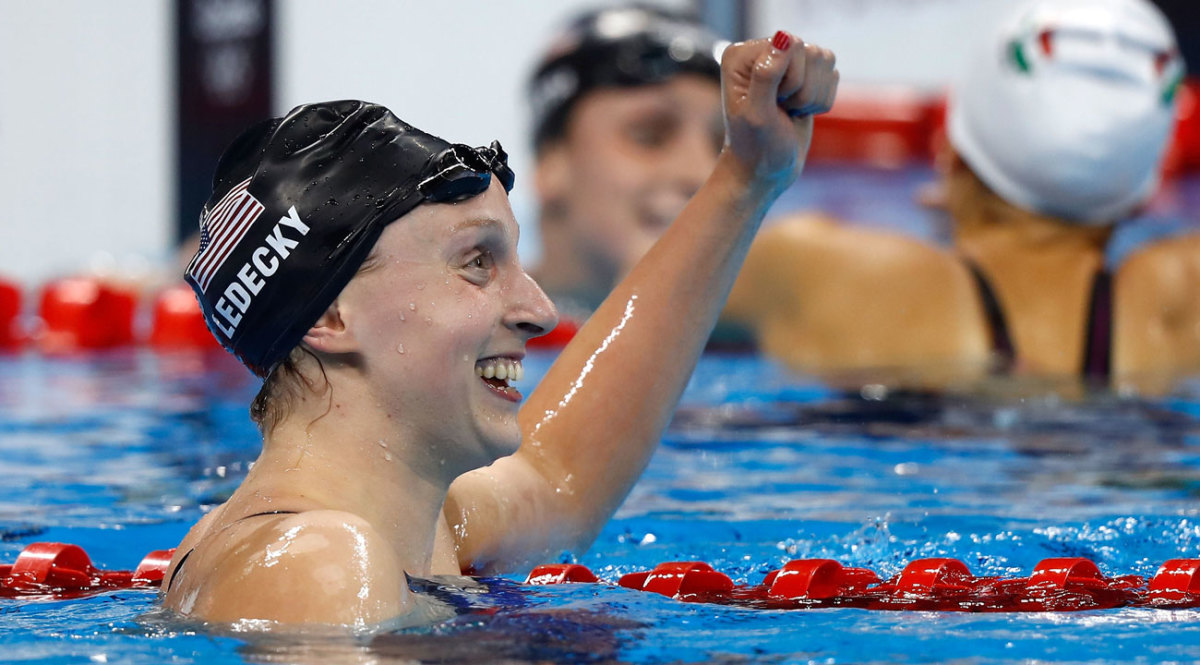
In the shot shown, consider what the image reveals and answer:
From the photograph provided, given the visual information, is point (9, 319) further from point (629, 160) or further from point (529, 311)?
point (529, 311)

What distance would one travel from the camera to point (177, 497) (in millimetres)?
3459

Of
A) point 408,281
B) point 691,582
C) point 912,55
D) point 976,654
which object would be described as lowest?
point 912,55

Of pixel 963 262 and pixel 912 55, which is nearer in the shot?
pixel 963 262

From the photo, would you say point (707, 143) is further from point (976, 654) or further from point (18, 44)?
point (18, 44)

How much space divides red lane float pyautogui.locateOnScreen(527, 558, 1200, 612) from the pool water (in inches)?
2.5

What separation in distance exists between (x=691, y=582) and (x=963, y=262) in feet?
8.79

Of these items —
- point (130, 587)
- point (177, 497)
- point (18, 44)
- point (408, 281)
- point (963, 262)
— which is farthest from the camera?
point (18, 44)

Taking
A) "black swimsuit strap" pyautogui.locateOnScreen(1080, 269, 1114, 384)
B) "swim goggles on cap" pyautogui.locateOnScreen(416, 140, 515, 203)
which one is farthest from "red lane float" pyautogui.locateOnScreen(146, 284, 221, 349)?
"swim goggles on cap" pyautogui.locateOnScreen(416, 140, 515, 203)

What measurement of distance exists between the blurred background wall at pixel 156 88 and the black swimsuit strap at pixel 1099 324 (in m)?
6.89

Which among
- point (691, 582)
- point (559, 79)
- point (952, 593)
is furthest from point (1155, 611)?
point (559, 79)

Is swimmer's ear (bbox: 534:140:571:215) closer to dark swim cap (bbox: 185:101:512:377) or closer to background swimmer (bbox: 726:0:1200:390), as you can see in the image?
background swimmer (bbox: 726:0:1200:390)

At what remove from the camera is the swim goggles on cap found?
1997 millimetres

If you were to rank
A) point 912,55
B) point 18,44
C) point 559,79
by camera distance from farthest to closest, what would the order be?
point 18,44 → point 912,55 → point 559,79

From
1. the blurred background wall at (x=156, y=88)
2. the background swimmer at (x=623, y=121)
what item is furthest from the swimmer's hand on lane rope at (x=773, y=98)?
the blurred background wall at (x=156, y=88)
